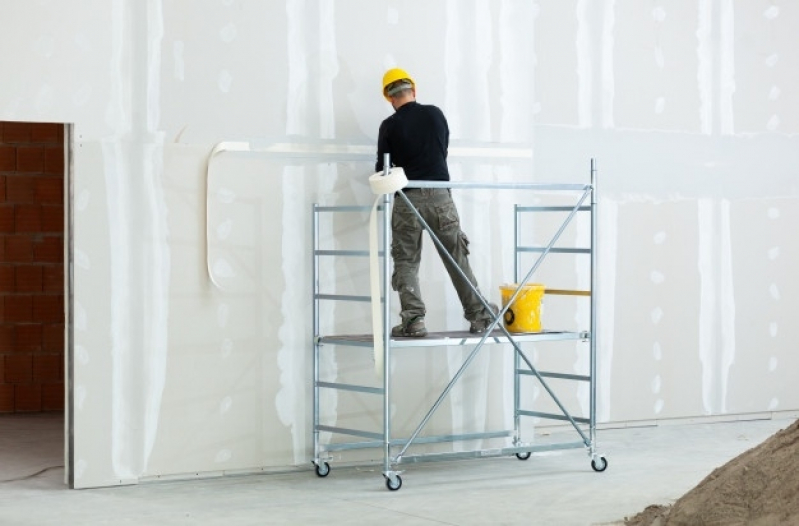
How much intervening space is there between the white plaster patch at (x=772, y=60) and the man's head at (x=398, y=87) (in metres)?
3.58

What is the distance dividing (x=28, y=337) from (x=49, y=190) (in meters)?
1.10

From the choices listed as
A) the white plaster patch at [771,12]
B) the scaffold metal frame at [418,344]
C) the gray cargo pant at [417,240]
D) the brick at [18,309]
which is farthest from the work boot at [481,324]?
the brick at [18,309]

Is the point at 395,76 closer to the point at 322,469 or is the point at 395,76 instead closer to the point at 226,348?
the point at 226,348

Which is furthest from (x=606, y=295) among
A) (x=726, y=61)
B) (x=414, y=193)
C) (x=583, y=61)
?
(x=414, y=193)

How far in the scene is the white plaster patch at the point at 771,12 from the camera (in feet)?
31.5

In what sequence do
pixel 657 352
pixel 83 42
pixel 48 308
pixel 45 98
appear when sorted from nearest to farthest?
pixel 45 98
pixel 83 42
pixel 657 352
pixel 48 308

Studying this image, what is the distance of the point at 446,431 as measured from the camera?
25.6ft

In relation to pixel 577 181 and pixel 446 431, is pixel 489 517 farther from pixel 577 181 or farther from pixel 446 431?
pixel 577 181

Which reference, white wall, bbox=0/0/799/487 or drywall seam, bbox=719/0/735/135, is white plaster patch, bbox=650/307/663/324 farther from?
drywall seam, bbox=719/0/735/135

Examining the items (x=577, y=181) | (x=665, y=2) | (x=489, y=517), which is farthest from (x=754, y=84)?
(x=489, y=517)

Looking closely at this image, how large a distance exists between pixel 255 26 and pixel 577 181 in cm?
266

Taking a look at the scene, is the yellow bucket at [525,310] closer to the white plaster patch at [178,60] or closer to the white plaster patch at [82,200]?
the white plaster patch at [178,60]

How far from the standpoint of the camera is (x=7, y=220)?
9.73 meters

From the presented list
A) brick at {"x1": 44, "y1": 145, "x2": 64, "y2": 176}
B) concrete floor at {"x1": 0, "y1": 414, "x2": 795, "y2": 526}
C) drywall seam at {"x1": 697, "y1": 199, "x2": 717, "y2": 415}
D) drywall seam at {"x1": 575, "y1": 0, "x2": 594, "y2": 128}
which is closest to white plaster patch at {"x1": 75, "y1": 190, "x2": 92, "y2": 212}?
concrete floor at {"x1": 0, "y1": 414, "x2": 795, "y2": 526}
